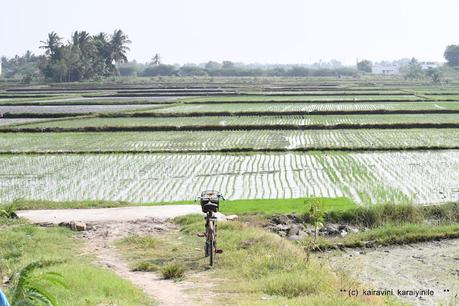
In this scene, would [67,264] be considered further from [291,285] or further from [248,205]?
[248,205]

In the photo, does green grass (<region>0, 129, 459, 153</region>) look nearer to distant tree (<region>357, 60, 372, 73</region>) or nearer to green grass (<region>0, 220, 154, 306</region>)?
green grass (<region>0, 220, 154, 306</region>)

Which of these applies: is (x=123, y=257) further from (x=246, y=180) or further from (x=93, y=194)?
(x=246, y=180)

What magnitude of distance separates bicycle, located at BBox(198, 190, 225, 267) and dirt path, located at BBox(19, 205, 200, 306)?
70 cm

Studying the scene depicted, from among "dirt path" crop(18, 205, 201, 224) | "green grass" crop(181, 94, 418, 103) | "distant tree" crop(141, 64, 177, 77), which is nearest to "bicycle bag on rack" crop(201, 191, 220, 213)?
"dirt path" crop(18, 205, 201, 224)

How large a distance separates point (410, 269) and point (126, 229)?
4239 mm

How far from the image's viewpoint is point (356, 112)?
29.1 metres

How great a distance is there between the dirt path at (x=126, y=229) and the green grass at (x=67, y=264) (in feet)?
0.77

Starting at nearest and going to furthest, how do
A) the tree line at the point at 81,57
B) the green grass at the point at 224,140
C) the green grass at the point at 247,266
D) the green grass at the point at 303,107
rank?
1. the green grass at the point at 247,266
2. the green grass at the point at 224,140
3. the green grass at the point at 303,107
4. the tree line at the point at 81,57

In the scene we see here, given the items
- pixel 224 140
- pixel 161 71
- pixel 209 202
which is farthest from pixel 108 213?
pixel 161 71

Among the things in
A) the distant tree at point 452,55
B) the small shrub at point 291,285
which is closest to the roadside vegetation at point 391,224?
the small shrub at point 291,285

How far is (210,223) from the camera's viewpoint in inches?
289

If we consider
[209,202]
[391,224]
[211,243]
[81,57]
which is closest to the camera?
[211,243]

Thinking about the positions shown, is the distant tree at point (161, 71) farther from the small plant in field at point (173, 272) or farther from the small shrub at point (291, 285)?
the small shrub at point (291, 285)

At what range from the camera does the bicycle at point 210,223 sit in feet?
23.7
